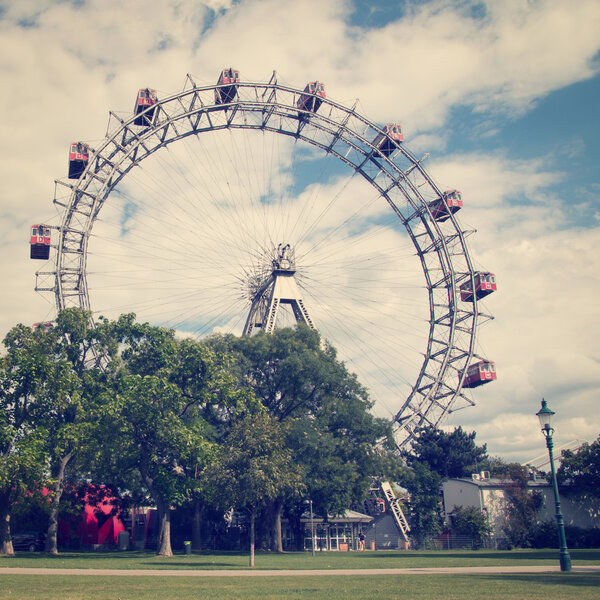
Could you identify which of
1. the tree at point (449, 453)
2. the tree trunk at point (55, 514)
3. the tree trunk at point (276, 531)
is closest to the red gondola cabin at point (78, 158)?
the tree trunk at point (55, 514)

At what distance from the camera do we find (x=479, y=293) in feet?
196

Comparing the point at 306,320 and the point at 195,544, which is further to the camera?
the point at 306,320

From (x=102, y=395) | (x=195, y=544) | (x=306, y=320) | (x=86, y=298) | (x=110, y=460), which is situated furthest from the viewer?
(x=306, y=320)

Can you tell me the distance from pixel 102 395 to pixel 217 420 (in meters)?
13.3

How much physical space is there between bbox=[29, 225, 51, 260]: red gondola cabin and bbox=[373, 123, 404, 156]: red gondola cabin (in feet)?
98.7

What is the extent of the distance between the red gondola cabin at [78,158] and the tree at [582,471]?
163 ft

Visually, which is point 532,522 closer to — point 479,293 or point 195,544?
point 479,293

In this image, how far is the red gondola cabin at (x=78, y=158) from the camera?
50.4m

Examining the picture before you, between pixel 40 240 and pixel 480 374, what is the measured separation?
4030 cm

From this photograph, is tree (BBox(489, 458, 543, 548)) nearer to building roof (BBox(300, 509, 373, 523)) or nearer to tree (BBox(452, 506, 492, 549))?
tree (BBox(452, 506, 492, 549))

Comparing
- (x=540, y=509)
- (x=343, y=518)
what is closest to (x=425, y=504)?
(x=343, y=518)

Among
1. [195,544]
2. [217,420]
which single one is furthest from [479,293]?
[195,544]

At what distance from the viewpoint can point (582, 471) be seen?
5522 centimetres

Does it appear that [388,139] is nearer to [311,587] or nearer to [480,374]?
[480,374]
